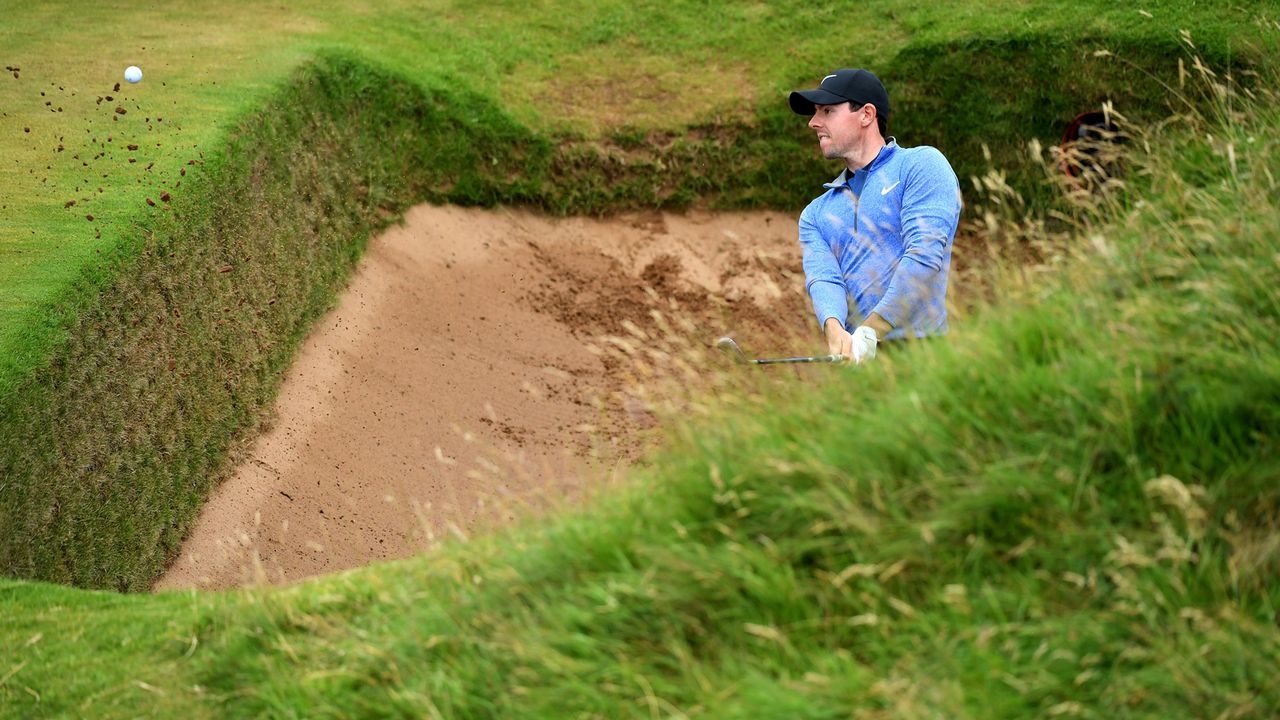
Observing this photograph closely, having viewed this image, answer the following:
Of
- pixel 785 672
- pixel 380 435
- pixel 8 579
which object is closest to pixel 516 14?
pixel 380 435

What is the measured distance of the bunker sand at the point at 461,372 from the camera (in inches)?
442

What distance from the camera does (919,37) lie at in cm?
1623

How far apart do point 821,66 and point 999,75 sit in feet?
6.93

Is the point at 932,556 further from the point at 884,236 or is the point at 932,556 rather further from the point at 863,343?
the point at 884,236

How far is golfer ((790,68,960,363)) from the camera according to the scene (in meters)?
7.52

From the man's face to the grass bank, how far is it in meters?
2.37

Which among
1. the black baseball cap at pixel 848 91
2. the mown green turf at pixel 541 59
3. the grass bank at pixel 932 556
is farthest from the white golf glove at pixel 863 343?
the mown green turf at pixel 541 59

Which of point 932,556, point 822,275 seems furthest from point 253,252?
point 932,556

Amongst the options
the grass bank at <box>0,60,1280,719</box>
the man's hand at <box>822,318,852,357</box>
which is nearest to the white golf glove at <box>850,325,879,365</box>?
the man's hand at <box>822,318,852,357</box>

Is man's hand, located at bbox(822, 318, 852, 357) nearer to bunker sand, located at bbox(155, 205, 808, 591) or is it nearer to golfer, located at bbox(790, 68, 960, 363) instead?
golfer, located at bbox(790, 68, 960, 363)

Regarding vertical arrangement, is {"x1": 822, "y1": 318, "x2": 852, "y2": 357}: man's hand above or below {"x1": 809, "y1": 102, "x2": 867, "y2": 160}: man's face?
below

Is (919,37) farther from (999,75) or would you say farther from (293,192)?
(293,192)

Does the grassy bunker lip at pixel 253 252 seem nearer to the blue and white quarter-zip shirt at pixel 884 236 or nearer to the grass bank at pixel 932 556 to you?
the grass bank at pixel 932 556

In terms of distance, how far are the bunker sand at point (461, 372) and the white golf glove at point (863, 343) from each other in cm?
324
